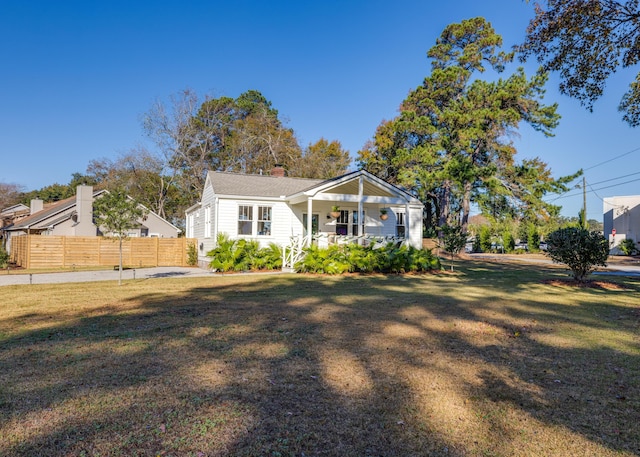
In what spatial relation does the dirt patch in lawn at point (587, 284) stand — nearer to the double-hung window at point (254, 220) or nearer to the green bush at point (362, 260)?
the green bush at point (362, 260)

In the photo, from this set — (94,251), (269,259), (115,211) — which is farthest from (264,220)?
(94,251)

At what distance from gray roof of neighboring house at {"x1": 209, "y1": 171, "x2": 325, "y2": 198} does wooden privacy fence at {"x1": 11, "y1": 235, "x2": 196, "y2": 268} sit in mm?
4478

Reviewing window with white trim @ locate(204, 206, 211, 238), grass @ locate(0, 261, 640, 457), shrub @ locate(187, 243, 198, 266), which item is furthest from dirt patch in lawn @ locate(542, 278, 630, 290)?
shrub @ locate(187, 243, 198, 266)

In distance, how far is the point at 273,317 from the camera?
7.14 meters

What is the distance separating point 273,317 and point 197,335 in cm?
162

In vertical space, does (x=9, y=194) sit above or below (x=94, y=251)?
above

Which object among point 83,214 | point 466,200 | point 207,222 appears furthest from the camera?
point 466,200

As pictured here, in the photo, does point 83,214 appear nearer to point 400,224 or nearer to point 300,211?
point 300,211

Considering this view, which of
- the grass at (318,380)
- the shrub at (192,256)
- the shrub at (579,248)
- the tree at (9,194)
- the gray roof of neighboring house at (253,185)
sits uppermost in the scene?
the tree at (9,194)

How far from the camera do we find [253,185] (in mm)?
19844

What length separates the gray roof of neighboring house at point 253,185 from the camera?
1825 centimetres

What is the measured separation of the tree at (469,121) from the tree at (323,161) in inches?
291

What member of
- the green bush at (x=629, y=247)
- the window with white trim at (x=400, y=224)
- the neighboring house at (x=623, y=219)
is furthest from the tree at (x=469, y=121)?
the neighboring house at (x=623, y=219)

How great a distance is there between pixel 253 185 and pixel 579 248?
545 inches
